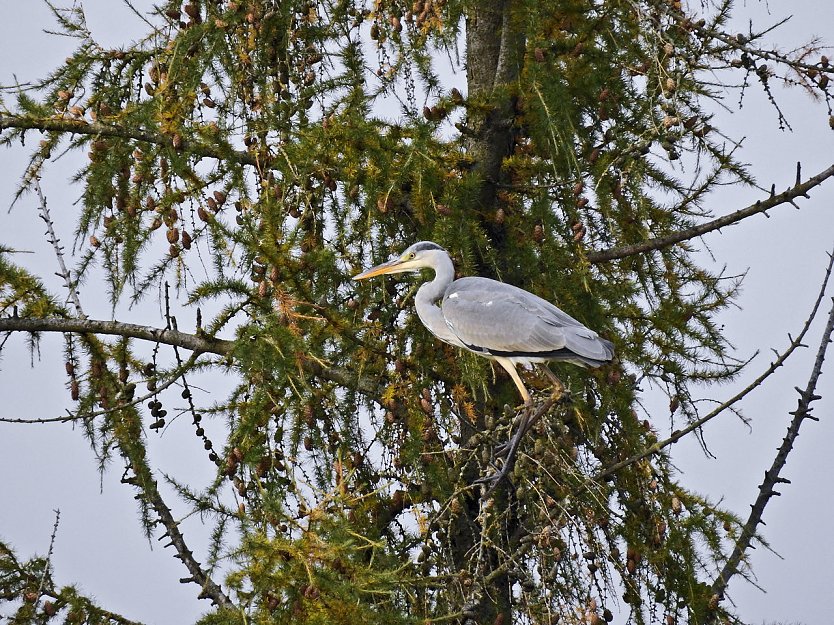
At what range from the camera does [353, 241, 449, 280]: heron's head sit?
326 cm

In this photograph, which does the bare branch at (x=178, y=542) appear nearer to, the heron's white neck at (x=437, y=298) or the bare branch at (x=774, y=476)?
the heron's white neck at (x=437, y=298)

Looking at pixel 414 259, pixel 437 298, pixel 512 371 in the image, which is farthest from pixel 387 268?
pixel 512 371

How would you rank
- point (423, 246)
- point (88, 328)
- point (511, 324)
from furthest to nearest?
point (88, 328)
point (423, 246)
point (511, 324)

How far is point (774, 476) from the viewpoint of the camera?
3.36 meters

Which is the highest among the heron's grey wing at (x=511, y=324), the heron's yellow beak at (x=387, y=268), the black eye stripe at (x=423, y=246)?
the black eye stripe at (x=423, y=246)


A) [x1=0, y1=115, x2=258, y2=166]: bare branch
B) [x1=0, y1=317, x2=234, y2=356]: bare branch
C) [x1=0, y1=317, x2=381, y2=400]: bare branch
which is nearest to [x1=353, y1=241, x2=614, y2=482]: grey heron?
[x1=0, y1=317, x2=381, y2=400]: bare branch

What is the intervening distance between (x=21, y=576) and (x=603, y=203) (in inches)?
81.6

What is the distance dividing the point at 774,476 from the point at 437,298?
118cm

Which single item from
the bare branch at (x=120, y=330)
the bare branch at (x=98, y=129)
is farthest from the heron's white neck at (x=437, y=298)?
the bare branch at (x=98, y=129)

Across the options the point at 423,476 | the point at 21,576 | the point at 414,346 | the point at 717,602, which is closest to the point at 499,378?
the point at 414,346

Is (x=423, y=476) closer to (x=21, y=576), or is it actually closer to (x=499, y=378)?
(x=499, y=378)

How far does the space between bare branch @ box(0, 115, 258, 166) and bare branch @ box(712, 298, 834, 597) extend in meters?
1.74

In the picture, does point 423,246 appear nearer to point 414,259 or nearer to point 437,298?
point 414,259

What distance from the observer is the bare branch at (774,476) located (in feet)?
9.93
